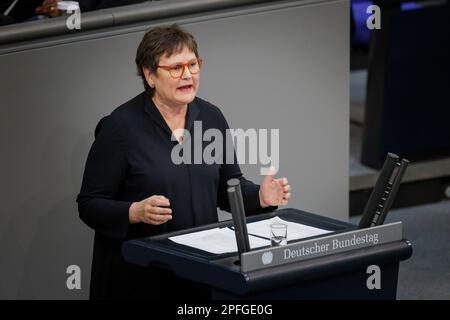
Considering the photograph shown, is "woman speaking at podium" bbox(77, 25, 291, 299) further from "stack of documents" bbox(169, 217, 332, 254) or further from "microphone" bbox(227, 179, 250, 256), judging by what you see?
"microphone" bbox(227, 179, 250, 256)

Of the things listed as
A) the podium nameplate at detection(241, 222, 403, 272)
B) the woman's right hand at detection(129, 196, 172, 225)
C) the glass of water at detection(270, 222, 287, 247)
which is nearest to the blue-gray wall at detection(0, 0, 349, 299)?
the woman's right hand at detection(129, 196, 172, 225)

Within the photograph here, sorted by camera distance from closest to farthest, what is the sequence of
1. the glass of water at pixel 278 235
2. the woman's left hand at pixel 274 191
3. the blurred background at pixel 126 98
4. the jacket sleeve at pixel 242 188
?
the glass of water at pixel 278 235 < the woman's left hand at pixel 274 191 < the jacket sleeve at pixel 242 188 < the blurred background at pixel 126 98

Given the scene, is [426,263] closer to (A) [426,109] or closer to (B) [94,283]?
(A) [426,109]

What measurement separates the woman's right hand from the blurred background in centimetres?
99

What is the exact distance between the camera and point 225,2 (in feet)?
18.0

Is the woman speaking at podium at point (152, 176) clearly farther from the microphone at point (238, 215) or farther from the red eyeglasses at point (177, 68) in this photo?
the microphone at point (238, 215)

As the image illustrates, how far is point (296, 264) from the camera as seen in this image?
3969 millimetres

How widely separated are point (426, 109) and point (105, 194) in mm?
4025

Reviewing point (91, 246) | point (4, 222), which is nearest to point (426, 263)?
point (91, 246)

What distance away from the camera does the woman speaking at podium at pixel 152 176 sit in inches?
Result: 174

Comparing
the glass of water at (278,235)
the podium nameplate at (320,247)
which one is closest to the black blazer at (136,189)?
the glass of water at (278,235)

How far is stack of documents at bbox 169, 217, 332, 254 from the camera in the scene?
421cm

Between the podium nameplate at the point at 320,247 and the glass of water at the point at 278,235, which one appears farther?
the glass of water at the point at 278,235
